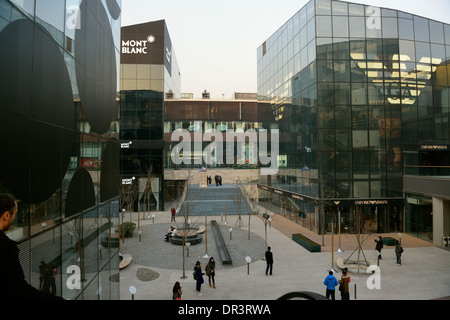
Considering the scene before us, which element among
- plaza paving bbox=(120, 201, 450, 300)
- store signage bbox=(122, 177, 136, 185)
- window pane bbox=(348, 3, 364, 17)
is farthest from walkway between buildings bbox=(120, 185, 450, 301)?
window pane bbox=(348, 3, 364, 17)

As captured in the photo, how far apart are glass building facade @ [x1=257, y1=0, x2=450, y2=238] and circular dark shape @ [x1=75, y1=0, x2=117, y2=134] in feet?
76.3

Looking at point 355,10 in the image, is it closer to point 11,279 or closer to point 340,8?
point 340,8

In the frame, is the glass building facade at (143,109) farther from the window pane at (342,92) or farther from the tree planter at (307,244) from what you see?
the window pane at (342,92)

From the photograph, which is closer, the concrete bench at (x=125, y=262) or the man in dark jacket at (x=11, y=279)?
the man in dark jacket at (x=11, y=279)

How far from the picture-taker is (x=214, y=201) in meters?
44.3

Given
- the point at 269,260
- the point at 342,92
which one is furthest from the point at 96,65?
the point at 342,92

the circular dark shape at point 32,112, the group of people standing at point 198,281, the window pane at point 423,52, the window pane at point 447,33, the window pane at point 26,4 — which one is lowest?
the group of people standing at point 198,281

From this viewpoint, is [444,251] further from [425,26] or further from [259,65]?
[259,65]

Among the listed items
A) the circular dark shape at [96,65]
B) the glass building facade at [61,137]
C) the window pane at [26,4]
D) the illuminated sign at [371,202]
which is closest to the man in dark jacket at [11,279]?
the glass building facade at [61,137]

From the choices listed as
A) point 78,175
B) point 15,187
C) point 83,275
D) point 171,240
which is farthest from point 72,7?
point 171,240

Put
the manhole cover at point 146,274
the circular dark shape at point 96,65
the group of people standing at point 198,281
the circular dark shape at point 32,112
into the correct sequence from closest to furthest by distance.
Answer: the circular dark shape at point 32,112, the circular dark shape at point 96,65, the group of people standing at point 198,281, the manhole cover at point 146,274

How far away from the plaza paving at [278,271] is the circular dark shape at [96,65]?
9.29 metres

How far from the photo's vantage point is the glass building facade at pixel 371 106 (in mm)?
29938

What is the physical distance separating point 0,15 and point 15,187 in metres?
2.88
